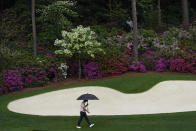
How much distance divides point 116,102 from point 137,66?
4845mm

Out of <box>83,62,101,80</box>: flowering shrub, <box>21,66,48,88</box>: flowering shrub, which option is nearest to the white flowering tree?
<box>83,62,101,80</box>: flowering shrub

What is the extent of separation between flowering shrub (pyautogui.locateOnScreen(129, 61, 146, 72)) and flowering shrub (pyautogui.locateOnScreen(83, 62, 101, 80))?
Answer: 6.51 ft

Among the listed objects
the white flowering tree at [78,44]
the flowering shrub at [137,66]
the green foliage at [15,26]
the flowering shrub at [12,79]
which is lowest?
the flowering shrub at [12,79]

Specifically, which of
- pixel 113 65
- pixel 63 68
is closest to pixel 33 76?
pixel 63 68

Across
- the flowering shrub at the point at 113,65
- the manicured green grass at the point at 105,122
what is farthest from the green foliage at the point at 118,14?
the manicured green grass at the point at 105,122

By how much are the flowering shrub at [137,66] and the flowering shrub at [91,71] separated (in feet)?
6.51

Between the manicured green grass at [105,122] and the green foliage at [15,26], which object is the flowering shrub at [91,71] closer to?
the manicured green grass at [105,122]

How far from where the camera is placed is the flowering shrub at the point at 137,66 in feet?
70.8

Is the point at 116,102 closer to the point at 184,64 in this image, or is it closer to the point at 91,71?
the point at 91,71

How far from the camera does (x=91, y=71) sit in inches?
841

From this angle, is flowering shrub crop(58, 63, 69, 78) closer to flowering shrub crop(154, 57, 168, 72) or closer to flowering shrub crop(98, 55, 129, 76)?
flowering shrub crop(98, 55, 129, 76)

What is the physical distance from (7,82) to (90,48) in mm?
4986

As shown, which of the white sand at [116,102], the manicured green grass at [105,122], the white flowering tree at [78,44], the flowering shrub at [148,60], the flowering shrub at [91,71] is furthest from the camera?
the flowering shrub at [148,60]

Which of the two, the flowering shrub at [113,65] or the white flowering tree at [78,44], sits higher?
the white flowering tree at [78,44]
